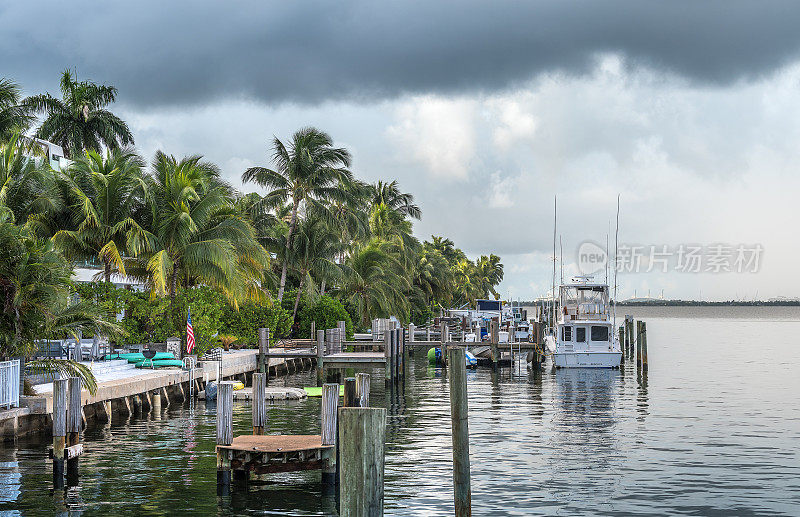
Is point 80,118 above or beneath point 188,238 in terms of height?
above

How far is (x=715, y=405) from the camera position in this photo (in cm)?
3591

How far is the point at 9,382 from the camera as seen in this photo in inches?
857

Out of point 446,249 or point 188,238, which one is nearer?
point 188,238

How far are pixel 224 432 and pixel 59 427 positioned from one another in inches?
144

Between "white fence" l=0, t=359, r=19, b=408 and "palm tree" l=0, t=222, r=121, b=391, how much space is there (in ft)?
1.44

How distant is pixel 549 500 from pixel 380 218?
217ft

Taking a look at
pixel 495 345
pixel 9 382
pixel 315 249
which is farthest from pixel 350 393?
pixel 315 249

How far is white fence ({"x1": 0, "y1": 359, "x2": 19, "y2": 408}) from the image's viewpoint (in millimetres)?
21456

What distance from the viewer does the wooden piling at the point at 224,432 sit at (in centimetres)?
1758

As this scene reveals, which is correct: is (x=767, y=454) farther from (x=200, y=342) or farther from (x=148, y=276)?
(x=148, y=276)

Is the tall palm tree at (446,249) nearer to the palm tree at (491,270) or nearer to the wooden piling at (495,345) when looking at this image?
the palm tree at (491,270)

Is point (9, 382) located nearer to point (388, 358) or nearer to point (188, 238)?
point (188, 238)

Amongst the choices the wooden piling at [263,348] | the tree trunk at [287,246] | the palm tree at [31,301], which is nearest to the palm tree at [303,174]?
the tree trunk at [287,246]

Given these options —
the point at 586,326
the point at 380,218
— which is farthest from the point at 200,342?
the point at 380,218
